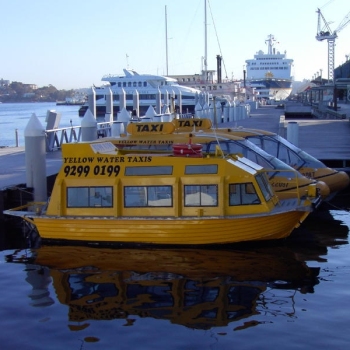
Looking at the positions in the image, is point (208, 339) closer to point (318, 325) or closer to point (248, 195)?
point (318, 325)

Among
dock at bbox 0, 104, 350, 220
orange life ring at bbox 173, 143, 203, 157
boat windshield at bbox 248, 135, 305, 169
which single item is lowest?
dock at bbox 0, 104, 350, 220

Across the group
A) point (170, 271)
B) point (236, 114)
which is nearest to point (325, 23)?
point (236, 114)

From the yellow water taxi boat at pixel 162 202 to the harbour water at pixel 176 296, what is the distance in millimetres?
363

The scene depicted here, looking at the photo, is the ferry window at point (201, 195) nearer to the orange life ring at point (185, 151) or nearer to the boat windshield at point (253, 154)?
the orange life ring at point (185, 151)

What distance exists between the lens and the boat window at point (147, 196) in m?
13.0

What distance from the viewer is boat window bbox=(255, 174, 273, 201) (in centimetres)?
1315

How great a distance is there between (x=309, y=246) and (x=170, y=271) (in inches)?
144

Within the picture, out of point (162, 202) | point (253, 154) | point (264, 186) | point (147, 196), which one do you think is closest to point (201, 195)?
point (162, 202)

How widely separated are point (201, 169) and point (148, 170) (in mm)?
1128

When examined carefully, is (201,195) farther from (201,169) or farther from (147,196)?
(147,196)

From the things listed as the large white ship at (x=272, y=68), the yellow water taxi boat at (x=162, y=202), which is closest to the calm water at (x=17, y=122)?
the yellow water taxi boat at (x=162, y=202)

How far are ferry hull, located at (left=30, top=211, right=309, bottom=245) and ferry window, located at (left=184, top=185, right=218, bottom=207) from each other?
34 cm

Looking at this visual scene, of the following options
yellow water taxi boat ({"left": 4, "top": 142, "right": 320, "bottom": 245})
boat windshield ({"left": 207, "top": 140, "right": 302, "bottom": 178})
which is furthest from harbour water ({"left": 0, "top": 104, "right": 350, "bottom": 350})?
boat windshield ({"left": 207, "top": 140, "right": 302, "bottom": 178})

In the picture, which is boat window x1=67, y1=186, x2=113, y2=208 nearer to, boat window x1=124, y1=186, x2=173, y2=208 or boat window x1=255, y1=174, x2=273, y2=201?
boat window x1=124, y1=186, x2=173, y2=208
